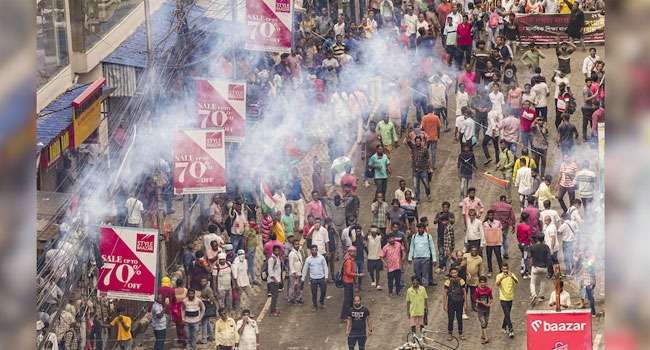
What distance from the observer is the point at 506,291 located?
17594 mm

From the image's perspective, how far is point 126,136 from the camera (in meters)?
22.7

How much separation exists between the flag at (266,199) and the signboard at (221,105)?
1.46 metres

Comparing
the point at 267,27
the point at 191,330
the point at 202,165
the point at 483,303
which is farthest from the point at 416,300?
the point at 267,27

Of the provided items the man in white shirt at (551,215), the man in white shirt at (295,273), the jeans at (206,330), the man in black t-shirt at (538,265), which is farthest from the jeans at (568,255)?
the jeans at (206,330)

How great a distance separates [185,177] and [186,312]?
1.72 m

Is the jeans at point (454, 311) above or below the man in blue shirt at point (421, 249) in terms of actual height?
below

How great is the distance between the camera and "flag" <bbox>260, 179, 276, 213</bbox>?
66.7 feet

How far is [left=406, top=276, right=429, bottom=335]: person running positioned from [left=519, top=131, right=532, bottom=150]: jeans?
18.5ft

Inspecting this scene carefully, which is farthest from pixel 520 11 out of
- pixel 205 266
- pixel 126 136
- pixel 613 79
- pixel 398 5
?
pixel 613 79

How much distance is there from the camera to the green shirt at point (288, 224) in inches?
787

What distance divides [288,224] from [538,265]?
3.71 metres

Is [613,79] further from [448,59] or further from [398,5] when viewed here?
[398,5]

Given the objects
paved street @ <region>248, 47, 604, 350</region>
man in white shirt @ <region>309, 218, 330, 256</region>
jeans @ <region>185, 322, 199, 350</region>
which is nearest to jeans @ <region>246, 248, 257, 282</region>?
paved street @ <region>248, 47, 604, 350</region>

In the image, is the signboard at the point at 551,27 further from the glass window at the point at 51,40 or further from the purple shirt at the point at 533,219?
the purple shirt at the point at 533,219
